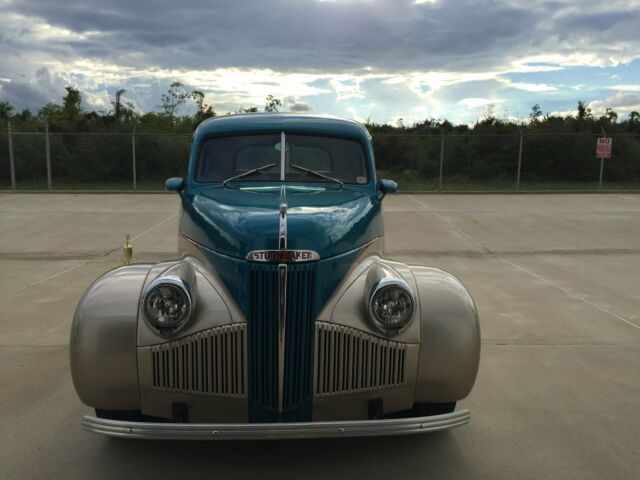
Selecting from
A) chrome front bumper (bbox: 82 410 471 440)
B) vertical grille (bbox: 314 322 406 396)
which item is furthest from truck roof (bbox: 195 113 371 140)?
chrome front bumper (bbox: 82 410 471 440)

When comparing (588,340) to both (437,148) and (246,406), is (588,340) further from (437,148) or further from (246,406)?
(437,148)

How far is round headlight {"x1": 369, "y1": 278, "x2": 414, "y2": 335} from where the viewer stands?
122 inches

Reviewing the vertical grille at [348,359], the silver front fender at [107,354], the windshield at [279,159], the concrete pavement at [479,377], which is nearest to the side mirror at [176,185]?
the windshield at [279,159]

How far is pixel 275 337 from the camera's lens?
3037 millimetres

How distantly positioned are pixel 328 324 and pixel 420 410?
2.69 ft

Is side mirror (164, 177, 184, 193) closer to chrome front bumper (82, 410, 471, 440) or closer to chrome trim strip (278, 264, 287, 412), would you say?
chrome trim strip (278, 264, 287, 412)

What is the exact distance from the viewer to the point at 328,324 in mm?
3078

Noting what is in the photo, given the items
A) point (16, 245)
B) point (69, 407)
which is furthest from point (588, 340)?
point (16, 245)

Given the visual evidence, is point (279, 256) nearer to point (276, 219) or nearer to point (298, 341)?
point (276, 219)

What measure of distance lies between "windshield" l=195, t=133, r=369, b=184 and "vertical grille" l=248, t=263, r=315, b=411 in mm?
1337

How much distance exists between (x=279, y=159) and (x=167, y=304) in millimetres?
1636

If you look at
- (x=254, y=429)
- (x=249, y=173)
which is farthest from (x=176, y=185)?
(x=254, y=429)

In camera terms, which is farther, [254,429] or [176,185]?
[176,185]

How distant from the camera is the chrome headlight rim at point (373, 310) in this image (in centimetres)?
310
